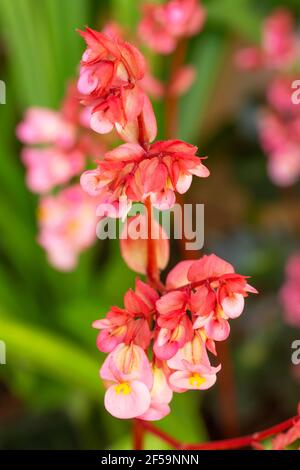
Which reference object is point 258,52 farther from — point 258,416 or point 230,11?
Answer: point 258,416

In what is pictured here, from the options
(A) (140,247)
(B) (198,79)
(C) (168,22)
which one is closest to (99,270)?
(B) (198,79)

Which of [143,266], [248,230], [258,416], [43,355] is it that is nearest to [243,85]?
[248,230]

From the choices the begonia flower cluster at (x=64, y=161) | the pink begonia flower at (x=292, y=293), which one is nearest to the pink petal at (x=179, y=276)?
the begonia flower cluster at (x=64, y=161)

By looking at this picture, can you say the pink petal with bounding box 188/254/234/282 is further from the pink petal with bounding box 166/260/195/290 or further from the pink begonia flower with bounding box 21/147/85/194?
the pink begonia flower with bounding box 21/147/85/194

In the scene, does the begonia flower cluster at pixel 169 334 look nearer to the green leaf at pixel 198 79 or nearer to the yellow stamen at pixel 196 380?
the yellow stamen at pixel 196 380

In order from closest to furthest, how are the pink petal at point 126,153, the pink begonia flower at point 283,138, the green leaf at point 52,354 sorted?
the pink petal at point 126,153, the green leaf at point 52,354, the pink begonia flower at point 283,138

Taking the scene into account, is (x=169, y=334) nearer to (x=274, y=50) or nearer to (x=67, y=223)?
(x=67, y=223)

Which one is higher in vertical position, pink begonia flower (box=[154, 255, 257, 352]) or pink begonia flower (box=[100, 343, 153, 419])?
pink begonia flower (box=[154, 255, 257, 352])

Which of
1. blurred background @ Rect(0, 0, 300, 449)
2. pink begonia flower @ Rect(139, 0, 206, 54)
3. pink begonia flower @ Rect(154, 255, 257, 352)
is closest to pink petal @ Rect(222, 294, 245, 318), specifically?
pink begonia flower @ Rect(154, 255, 257, 352)
